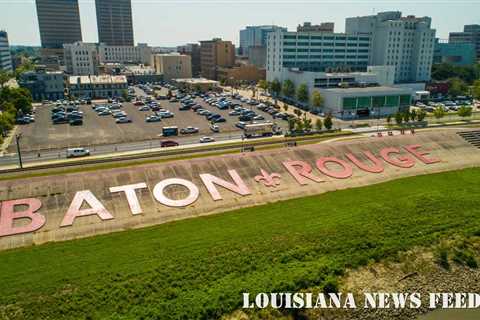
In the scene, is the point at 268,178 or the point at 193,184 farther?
the point at 268,178

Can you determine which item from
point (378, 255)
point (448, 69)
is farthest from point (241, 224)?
point (448, 69)

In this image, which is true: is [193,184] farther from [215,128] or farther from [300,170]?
[215,128]

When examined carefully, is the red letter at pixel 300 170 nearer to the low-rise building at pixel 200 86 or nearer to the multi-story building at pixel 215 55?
the low-rise building at pixel 200 86

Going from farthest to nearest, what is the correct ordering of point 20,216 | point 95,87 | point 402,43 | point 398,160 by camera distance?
point 402,43, point 95,87, point 398,160, point 20,216

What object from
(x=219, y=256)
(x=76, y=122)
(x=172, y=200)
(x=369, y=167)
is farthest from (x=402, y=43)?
(x=219, y=256)

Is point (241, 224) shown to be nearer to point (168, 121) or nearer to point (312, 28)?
point (168, 121)

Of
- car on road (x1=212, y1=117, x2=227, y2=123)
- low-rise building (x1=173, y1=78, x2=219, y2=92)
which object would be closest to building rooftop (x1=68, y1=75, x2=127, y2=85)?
low-rise building (x1=173, y1=78, x2=219, y2=92)

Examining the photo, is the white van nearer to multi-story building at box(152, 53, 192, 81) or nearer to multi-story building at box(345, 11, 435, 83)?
multi-story building at box(345, 11, 435, 83)
